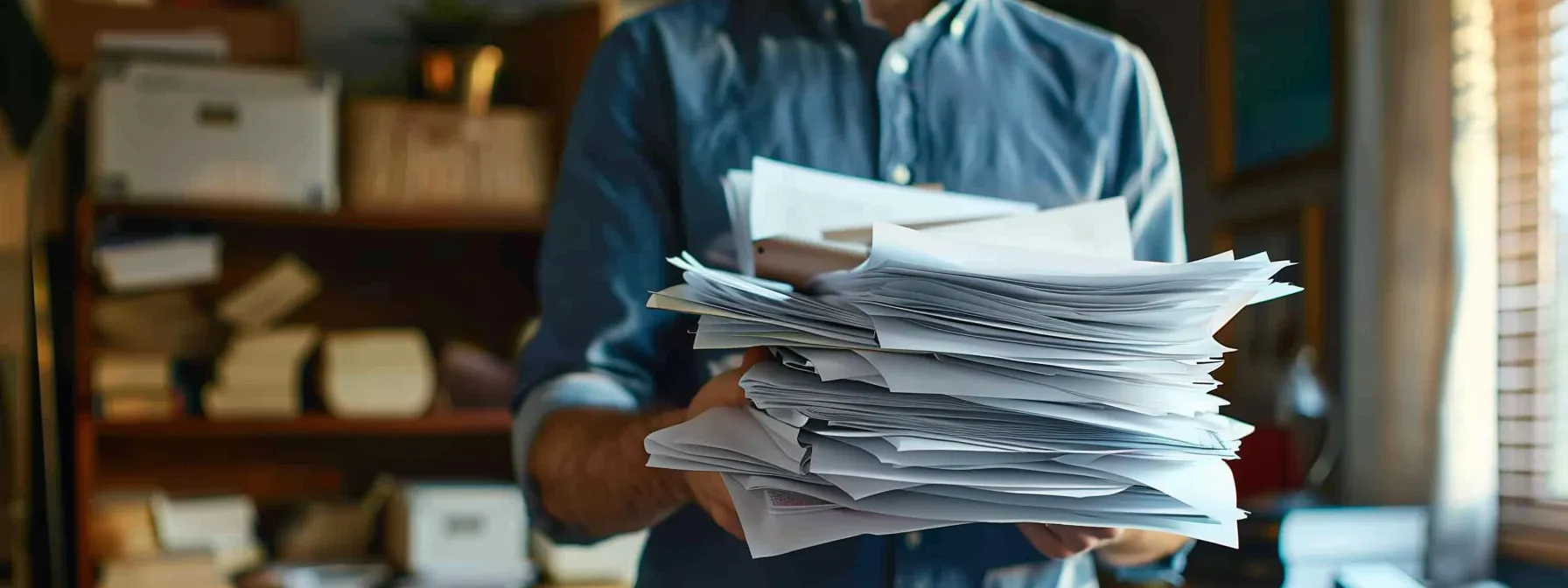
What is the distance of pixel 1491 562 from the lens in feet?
5.66

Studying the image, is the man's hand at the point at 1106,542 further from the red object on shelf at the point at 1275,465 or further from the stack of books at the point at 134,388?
the stack of books at the point at 134,388

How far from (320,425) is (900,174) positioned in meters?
1.99

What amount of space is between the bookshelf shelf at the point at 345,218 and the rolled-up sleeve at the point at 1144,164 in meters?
1.93

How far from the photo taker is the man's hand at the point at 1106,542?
0.60 m

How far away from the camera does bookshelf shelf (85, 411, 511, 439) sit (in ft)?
8.04

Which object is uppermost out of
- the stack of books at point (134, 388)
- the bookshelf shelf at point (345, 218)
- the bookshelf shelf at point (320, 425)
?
the bookshelf shelf at point (345, 218)

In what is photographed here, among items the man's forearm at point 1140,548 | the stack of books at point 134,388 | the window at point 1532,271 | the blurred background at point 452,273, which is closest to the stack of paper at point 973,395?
the man's forearm at point 1140,548

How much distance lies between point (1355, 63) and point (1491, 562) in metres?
0.76

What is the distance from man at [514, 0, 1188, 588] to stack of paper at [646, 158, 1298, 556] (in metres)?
0.24

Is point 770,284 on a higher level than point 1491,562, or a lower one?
higher

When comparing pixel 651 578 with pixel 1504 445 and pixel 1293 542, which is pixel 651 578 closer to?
pixel 1293 542

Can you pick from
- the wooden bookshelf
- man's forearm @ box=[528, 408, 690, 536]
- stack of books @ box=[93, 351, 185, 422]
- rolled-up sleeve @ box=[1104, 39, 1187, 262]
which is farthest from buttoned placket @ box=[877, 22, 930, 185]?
stack of books @ box=[93, 351, 185, 422]

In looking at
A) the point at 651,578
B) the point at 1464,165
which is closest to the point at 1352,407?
the point at 1464,165

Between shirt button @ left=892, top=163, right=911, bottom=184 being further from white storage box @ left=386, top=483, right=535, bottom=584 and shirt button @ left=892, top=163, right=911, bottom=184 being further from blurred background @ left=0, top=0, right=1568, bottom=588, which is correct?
white storage box @ left=386, top=483, right=535, bottom=584
